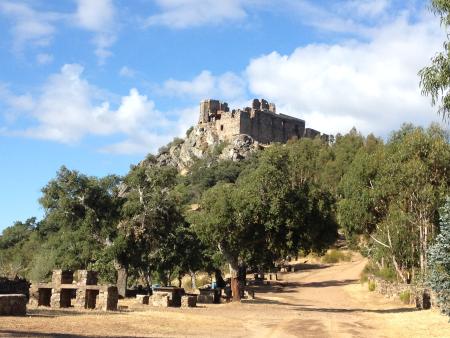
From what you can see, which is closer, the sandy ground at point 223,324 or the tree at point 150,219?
the sandy ground at point 223,324

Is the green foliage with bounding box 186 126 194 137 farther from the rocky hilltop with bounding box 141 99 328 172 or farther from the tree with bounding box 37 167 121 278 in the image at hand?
the tree with bounding box 37 167 121 278

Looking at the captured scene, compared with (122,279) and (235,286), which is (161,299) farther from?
(122,279)

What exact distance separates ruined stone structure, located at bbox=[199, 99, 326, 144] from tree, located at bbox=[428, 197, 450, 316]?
113695 mm

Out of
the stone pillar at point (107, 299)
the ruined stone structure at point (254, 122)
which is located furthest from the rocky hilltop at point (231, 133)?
the stone pillar at point (107, 299)

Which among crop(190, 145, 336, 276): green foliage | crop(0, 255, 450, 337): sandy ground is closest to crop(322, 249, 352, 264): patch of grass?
crop(190, 145, 336, 276): green foliage

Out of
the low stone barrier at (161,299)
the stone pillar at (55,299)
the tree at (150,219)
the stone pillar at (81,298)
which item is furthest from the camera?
the tree at (150,219)

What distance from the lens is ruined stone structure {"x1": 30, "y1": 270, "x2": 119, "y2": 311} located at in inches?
1030

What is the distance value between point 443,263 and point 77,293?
17.3 m

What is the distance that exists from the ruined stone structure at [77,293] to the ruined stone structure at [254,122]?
10380 centimetres

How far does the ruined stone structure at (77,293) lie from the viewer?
2616 cm

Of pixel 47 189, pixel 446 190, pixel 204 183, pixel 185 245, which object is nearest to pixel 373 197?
pixel 446 190

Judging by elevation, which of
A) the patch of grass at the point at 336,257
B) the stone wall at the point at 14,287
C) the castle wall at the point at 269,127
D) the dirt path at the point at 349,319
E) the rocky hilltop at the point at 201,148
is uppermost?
the castle wall at the point at 269,127

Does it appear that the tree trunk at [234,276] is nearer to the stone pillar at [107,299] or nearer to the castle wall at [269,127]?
the stone pillar at [107,299]

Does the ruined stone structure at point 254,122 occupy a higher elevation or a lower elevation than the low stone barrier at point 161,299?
higher
